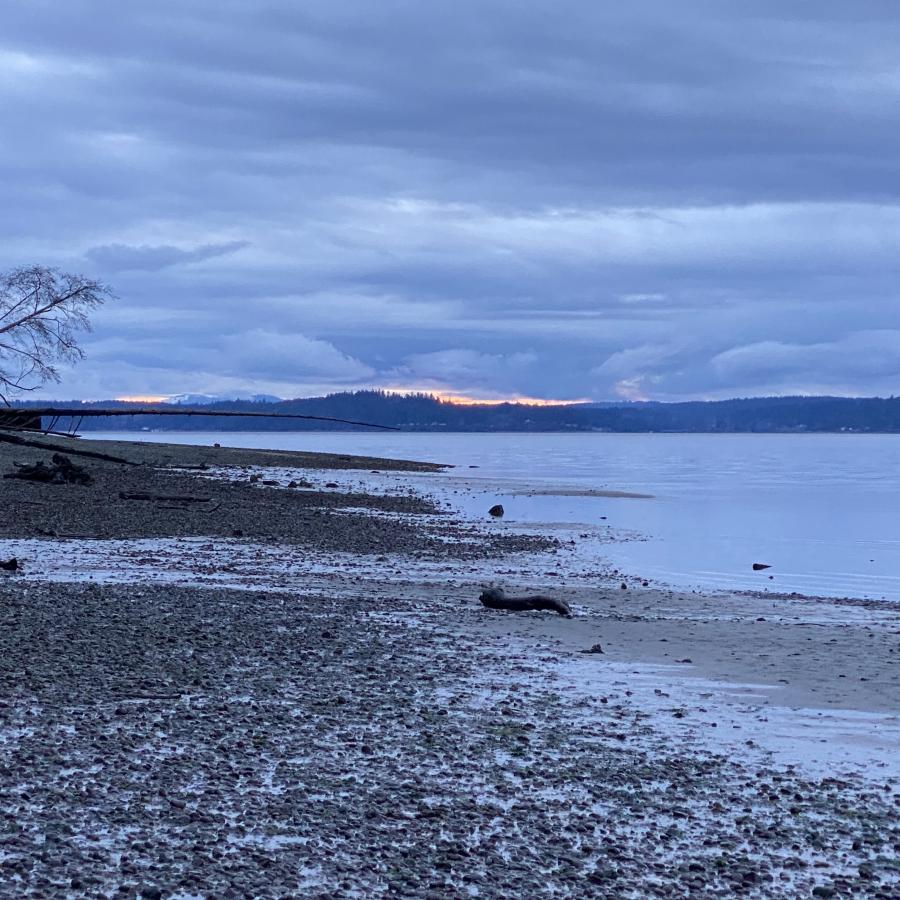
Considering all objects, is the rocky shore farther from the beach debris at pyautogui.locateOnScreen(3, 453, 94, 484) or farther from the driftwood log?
the beach debris at pyautogui.locateOnScreen(3, 453, 94, 484)

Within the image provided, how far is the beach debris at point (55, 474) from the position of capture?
3544 centimetres

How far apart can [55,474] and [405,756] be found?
2983 centimetres

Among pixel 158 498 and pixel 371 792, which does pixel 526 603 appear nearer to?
pixel 371 792

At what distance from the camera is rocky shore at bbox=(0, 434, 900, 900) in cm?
655

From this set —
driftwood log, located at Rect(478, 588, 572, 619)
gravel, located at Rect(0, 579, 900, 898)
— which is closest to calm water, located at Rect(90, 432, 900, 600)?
driftwood log, located at Rect(478, 588, 572, 619)

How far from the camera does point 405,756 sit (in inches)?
346

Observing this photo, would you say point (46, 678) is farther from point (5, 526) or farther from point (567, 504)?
point (567, 504)

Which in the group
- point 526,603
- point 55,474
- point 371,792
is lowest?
Answer: point 371,792

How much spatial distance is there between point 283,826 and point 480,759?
6.67 ft

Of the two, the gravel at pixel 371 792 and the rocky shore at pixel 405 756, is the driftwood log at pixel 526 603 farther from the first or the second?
the gravel at pixel 371 792

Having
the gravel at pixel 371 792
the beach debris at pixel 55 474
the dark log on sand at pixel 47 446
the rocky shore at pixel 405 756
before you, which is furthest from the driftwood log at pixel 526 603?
the beach debris at pixel 55 474

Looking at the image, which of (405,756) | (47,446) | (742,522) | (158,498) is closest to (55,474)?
(158,498)

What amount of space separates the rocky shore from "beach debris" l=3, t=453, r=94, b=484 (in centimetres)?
1898

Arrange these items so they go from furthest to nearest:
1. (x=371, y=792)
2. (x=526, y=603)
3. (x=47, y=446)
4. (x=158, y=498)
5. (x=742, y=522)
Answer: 1. (x=742, y=522)
2. (x=158, y=498)
3. (x=526, y=603)
4. (x=47, y=446)
5. (x=371, y=792)
